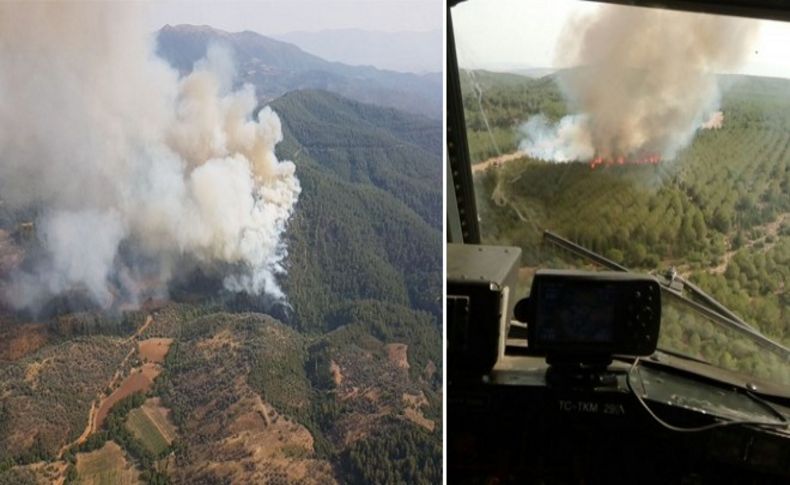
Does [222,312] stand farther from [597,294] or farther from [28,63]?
[597,294]

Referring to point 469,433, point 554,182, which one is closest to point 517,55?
point 554,182

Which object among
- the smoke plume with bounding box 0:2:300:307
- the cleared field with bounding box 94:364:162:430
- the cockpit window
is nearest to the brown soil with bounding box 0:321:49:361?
the smoke plume with bounding box 0:2:300:307

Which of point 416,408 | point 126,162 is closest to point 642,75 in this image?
point 416,408

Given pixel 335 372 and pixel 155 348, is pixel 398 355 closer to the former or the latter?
pixel 335 372

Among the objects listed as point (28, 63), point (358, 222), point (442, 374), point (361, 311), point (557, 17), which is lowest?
point (442, 374)

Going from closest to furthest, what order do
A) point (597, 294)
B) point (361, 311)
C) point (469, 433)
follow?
point (361, 311), point (597, 294), point (469, 433)
